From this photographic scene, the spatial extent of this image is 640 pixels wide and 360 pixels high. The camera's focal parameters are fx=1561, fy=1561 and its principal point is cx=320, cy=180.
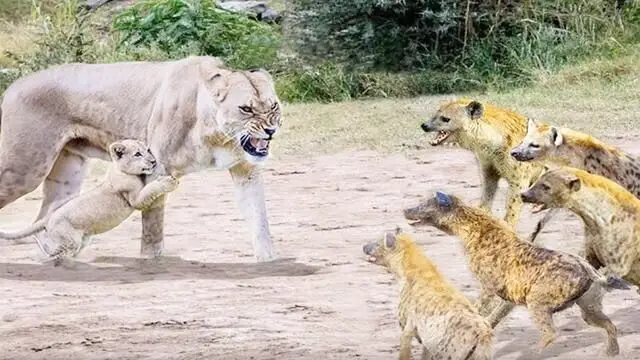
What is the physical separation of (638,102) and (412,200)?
4.41m

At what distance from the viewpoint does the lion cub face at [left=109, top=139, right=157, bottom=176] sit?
9633mm

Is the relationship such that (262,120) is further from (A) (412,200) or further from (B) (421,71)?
(B) (421,71)

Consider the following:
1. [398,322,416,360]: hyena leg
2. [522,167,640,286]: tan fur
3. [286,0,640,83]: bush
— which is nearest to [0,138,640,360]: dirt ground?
[522,167,640,286]: tan fur

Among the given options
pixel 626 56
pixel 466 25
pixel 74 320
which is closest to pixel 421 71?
pixel 466 25

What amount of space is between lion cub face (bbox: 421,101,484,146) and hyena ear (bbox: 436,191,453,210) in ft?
9.14

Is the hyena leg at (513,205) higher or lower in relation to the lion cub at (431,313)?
lower

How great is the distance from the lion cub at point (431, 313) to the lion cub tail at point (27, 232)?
11.0 feet

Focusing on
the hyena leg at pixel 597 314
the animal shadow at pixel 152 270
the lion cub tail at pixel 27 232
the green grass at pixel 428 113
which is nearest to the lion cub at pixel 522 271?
the hyena leg at pixel 597 314

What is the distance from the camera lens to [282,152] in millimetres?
14609

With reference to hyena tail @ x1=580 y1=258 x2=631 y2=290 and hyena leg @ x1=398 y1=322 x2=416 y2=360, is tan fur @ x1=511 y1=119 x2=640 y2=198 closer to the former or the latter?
hyena tail @ x1=580 y1=258 x2=631 y2=290

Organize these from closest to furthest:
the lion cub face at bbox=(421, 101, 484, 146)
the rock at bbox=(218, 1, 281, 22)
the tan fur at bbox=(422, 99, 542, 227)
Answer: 1. the tan fur at bbox=(422, 99, 542, 227)
2. the lion cub face at bbox=(421, 101, 484, 146)
3. the rock at bbox=(218, 1, 281, 22)

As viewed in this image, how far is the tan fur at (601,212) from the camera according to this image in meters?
7.45

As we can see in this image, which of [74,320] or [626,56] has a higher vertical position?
[74,320]

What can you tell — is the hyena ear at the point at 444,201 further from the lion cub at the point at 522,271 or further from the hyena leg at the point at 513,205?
the hyena leg at the point at 513,205
